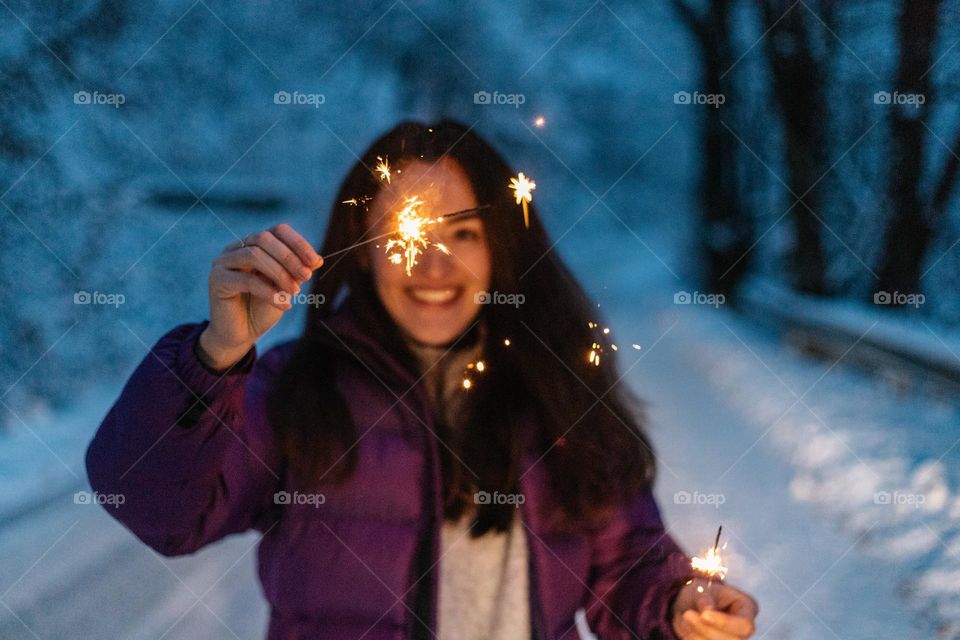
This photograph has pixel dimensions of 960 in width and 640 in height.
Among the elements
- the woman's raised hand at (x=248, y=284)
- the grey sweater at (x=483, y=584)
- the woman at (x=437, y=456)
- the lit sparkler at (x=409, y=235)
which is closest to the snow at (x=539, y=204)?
the woman at (x=437, y=456)

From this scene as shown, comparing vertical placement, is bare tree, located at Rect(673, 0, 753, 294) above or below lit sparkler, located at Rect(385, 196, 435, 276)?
above

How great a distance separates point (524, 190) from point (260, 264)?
2.06 feet

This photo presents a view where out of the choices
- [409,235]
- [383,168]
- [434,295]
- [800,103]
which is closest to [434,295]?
[434,295]

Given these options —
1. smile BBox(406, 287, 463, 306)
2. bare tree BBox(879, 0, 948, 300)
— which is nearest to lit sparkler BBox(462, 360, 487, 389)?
smile BBox(406, 287, 463, 306)

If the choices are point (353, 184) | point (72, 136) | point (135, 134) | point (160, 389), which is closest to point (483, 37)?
point (353, 184)

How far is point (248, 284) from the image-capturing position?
4.34 ft

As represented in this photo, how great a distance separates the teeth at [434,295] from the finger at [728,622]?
0.67 meters

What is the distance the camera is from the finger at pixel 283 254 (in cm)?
132

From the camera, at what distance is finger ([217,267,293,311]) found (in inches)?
52.1

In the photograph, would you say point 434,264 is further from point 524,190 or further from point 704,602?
point 704,602

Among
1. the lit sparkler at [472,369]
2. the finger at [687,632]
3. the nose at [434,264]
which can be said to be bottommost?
the finger at [687,632]

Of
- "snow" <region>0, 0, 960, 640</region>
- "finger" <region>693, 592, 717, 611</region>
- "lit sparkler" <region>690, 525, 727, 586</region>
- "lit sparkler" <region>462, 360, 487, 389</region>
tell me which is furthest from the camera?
"snow" <region>0, 0, 960, 640</region>

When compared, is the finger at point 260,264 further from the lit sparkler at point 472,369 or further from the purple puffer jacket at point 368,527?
the lit sparkler at point 472,369

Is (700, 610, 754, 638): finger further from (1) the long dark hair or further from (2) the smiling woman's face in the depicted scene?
Answer: (2) the smiling woman's face
